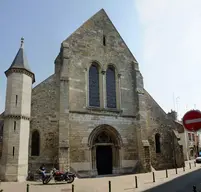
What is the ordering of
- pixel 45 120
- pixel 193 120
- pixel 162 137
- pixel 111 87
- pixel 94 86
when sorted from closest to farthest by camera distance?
1. pixel 193 120
2. pixel 45 120
3. pixel 94 86
4. pixel 111 87
5. pixel 162 137

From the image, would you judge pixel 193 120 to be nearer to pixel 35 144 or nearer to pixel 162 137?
pixel 35 144

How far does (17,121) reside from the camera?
1452cm

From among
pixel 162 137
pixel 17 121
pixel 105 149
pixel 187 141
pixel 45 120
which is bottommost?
pixel 105 149

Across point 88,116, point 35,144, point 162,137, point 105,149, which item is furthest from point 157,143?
point 35,144

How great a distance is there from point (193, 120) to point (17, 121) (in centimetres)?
1200

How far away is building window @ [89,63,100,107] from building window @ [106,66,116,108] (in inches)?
38.0

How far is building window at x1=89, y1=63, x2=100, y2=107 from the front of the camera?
1819cm

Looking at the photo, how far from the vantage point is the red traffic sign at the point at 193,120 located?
5.26m

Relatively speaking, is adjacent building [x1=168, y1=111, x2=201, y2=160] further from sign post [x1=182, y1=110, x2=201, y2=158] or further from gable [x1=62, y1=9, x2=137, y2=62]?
sign post [x1=182, y1=110, x2=201, y2=158]

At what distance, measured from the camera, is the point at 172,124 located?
21.9 metres

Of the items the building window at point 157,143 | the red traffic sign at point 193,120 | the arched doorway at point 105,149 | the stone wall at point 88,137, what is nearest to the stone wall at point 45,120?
the stone wall at point 88,137

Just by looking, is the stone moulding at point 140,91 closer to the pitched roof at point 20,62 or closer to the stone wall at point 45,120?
the stone wall at point 45,120

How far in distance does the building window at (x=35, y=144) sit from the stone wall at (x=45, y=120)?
0.32 metres

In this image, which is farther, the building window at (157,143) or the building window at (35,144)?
the building window at (157,143)
